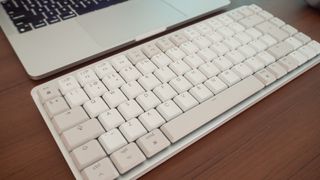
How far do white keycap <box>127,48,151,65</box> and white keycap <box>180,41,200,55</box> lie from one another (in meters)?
0.06

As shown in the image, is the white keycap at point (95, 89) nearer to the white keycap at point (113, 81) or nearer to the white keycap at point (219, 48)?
the white keycap at point (113, 81)

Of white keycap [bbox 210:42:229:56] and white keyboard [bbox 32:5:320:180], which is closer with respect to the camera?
white keyboard [bbox 32:5:320:180]

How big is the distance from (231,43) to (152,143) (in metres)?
0.21

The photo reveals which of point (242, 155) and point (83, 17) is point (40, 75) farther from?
point (242, 155)

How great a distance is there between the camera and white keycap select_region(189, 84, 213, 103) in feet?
1.15

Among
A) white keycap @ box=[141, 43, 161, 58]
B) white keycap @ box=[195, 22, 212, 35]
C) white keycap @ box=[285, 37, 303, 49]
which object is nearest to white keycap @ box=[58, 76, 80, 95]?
white keycap @ box=[141, 43, 161, 58]

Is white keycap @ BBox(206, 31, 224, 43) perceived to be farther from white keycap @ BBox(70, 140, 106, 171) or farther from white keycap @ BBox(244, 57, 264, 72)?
white keycap @ BBox(70, 140, 106, 171)

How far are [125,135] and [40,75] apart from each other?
0.51 ft

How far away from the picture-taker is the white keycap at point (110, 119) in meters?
0.31

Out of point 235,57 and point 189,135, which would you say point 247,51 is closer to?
point 235,57

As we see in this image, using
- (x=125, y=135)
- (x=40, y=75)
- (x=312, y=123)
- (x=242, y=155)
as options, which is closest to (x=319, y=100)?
(x=312, y=123)

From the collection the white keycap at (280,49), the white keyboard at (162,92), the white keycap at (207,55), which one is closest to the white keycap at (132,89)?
the white keyboard at (162,92)

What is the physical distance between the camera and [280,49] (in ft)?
1.40

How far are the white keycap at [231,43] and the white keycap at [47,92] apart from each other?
9.4 inches
